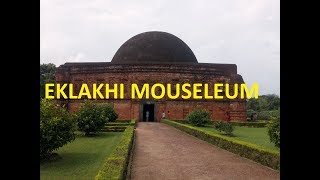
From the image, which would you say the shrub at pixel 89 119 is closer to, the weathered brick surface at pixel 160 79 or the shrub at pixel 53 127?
the shrub at pixel 53 127

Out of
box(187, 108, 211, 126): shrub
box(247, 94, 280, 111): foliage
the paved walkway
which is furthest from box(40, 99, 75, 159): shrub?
box(247, 94, 280, 111): foliage

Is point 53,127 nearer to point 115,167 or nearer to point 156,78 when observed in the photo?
point 115,167

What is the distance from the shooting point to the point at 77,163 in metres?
9.68

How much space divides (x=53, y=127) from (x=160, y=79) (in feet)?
65.8

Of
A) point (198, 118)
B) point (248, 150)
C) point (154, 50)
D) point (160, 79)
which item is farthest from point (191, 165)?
point (154, 50)

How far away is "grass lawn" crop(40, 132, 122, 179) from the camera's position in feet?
26.9

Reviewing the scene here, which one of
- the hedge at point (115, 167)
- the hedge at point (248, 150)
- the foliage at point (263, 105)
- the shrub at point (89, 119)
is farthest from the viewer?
the foliage at point (263, 105)

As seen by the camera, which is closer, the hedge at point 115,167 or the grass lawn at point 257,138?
the hedge at point 115,167

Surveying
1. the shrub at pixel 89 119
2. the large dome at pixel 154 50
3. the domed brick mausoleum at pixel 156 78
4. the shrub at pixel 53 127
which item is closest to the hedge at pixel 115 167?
the shrub at pixel 53 127

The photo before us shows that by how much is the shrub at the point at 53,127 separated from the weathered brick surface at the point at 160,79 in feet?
61.3

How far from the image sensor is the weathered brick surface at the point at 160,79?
29.7 m
